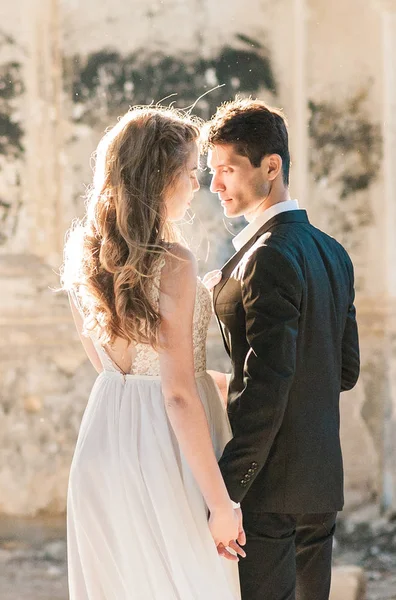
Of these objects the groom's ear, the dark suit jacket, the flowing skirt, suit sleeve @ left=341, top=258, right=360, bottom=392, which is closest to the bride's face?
the dark suit jacket

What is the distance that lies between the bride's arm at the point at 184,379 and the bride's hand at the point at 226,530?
1.3 inches

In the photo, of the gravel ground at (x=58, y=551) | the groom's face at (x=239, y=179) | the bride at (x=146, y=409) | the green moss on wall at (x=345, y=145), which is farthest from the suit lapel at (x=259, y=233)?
the gravel ground at (x=58, y=551)

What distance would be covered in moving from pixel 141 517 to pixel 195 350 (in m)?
0.48

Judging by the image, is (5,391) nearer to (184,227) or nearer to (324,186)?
(184,227)

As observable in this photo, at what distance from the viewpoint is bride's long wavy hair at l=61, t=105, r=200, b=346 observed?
2305 millimetres

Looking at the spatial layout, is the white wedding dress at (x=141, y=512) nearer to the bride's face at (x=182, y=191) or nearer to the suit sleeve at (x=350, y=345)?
the bride's face at (x=182, y=191)

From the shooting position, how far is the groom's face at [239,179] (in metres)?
2.73

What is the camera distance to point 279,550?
8.21ft

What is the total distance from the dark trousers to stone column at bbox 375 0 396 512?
7.65ft

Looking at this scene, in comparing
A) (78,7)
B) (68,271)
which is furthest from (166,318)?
(78,7)

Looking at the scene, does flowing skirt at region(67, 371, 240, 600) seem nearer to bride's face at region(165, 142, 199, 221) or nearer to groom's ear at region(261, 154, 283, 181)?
bride's face at region(165, 142, 199, 221)

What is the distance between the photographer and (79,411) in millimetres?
4914

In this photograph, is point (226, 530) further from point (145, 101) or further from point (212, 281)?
point (145, 101)

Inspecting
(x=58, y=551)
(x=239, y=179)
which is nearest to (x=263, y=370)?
(x=239, y=179)
